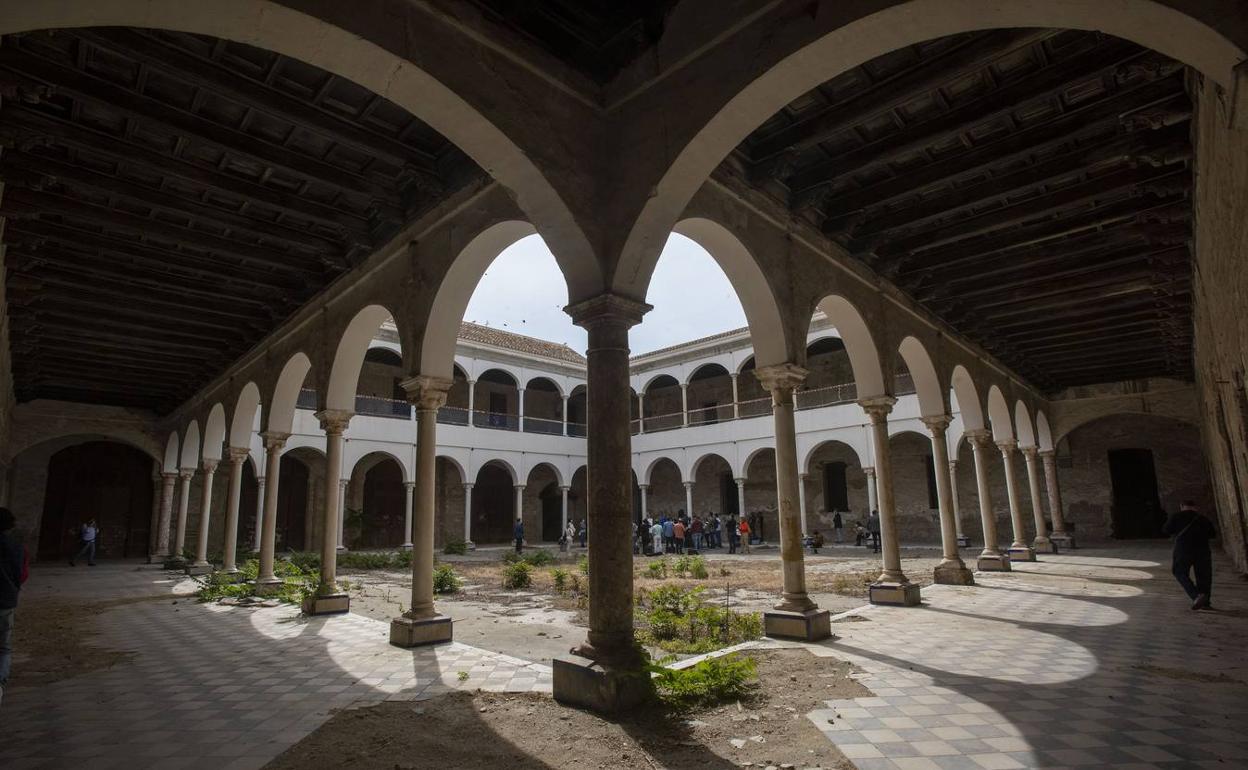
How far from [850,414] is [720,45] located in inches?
793

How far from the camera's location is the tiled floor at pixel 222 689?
163 inches

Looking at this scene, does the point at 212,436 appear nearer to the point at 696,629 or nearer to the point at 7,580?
the point at 7,580

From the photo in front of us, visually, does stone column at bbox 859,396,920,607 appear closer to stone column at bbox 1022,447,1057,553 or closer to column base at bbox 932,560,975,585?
column base at bbox 932,560,975,585

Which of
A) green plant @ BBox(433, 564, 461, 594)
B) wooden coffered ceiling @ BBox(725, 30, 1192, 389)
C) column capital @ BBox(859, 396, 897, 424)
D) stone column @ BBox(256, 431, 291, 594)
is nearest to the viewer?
wooden coffered ceiling @ BBox(725, 30, 1192, 389)

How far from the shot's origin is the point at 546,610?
9766 millimetres

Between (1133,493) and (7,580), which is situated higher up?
(1133,493)

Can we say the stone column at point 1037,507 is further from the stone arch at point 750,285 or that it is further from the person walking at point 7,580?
the person walking at point 7,580

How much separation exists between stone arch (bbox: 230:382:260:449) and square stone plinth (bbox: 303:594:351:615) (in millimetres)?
5930

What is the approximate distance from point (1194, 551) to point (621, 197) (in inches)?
328

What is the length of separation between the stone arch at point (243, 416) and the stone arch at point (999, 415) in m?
15.6

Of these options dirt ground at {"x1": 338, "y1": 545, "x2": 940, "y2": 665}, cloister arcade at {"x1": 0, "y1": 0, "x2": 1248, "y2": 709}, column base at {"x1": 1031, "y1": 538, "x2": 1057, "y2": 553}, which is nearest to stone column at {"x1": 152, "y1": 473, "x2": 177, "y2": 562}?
cloister arcade at {"x1": 0, "y1": 0, "x2": 1248, "y2": 709}

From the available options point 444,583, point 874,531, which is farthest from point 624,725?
point 874,531

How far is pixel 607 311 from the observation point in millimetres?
5098

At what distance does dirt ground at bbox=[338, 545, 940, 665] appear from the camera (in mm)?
7637
